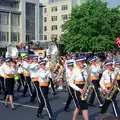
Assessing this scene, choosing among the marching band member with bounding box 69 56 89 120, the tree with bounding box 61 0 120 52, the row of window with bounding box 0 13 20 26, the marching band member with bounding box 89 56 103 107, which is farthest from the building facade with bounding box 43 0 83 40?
the marching band member with bounding box 69 56 89 120

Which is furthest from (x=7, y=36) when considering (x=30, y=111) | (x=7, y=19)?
(x=30, y=111)

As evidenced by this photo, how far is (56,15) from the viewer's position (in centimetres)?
9212

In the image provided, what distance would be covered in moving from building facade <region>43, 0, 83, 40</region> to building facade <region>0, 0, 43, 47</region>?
1979cm

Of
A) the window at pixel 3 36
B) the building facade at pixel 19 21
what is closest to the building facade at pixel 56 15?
the building facade at pixel 19 21

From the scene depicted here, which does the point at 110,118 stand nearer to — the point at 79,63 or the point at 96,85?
the point at 79,63

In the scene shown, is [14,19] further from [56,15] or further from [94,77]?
[94,77]

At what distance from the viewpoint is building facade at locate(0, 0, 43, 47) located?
63.7 metres

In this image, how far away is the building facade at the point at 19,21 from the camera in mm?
63656

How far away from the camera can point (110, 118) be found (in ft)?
8.66

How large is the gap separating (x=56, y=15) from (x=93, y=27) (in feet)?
162

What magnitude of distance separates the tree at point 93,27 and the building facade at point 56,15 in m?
43.2

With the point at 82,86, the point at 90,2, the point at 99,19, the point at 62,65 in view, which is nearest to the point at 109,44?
the point at 99,19

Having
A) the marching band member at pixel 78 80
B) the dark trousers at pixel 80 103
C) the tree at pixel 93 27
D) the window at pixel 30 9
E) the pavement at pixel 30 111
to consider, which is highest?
the window at pixel 30 9

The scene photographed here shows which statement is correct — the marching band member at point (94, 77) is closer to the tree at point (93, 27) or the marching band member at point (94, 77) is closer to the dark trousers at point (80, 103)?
the dark trousers at point (80, 103)
